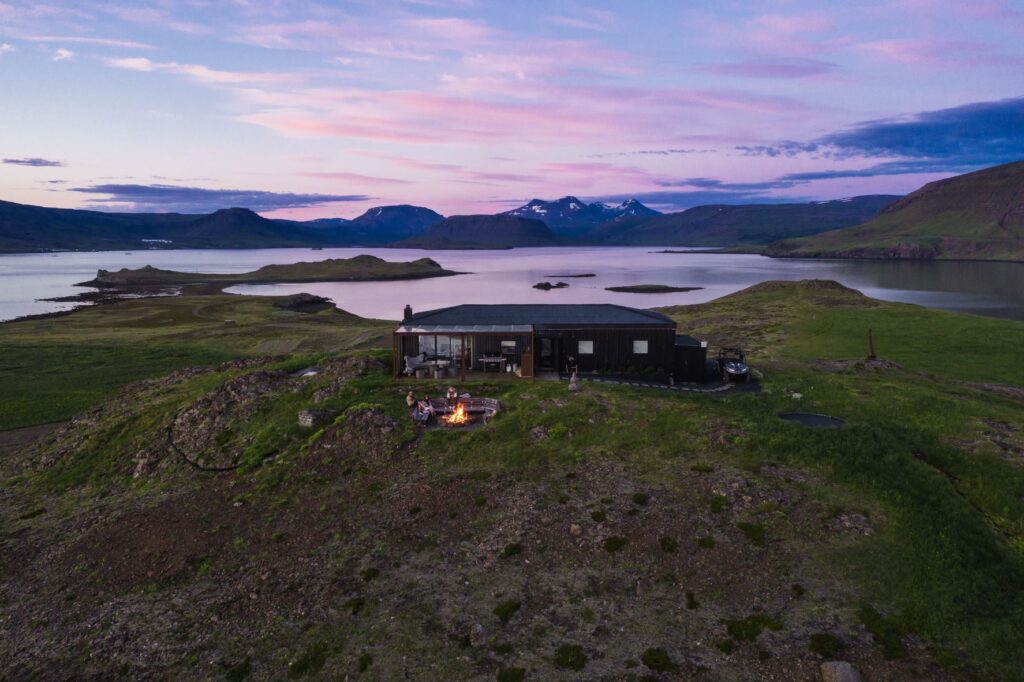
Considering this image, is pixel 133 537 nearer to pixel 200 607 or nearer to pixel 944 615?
pixel 200 607

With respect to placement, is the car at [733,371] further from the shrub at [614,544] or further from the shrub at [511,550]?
the shrub at [511,550]

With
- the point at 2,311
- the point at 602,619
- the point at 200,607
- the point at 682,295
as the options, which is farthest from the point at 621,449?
the point at 2,311

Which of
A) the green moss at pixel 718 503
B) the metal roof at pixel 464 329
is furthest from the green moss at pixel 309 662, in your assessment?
the metal roof at pixel 464 329

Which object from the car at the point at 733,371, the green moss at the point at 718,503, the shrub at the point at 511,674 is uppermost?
the car at the point at 733,371

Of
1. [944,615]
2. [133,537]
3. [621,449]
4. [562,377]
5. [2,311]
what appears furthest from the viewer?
[2,311]

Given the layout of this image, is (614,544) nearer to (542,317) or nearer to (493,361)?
(493,361)

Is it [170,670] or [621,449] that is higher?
[621,449]

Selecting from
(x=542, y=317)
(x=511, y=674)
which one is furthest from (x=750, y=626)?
(x=542, y=317)
